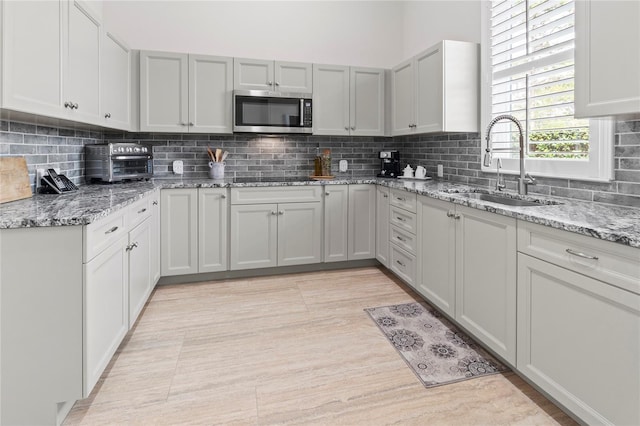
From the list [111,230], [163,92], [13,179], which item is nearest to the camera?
[111,230]

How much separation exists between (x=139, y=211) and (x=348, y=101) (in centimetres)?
232

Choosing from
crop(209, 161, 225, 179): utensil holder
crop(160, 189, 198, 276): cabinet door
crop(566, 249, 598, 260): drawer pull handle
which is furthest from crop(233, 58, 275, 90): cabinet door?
crop(566, 249, 598, 260): drawer pull handle

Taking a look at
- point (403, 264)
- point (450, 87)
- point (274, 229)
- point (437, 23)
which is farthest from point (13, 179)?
point (437, 23)

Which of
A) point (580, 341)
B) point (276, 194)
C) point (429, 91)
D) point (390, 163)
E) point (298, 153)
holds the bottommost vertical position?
point (580, 341)

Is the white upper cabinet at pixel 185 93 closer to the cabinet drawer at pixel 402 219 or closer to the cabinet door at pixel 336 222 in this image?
the cabinet door at pixel 336 222

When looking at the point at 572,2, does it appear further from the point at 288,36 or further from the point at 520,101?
the point at 288,36

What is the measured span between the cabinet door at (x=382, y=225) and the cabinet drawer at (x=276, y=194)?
58 cm

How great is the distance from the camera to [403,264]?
3.15 m

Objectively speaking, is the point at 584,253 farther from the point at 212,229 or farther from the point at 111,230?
the point at 212,229

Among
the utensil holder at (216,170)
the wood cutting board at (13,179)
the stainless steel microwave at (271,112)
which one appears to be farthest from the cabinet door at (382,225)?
the wood cutting board at (13,179)

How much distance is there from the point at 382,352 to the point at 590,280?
1141mm

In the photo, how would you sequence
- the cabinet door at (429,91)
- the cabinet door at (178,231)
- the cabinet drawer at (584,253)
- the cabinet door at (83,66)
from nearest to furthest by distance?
1. the cabinet drawer at (584,253)
2. the cabinet door at (83,66)
3. the cabinet door at (429,91)
4. the cabinet door at (178,231)

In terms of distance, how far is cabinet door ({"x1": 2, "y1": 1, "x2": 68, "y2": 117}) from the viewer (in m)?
1.57

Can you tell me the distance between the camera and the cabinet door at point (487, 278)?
73.2 inches
